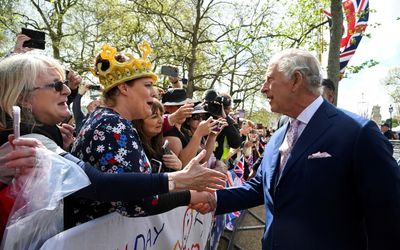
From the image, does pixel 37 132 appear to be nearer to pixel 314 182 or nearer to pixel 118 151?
pixel 118 151

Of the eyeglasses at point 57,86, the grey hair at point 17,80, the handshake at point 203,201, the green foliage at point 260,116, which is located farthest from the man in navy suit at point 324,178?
the green foliage at point 260,116

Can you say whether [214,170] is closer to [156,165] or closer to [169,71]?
[156,165]

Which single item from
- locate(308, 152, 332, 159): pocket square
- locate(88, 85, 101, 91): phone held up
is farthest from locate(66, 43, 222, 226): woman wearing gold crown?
locate(88, 85, 101, 91): phone held up

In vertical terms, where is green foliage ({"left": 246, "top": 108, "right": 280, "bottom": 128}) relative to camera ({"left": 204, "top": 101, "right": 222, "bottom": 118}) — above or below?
below

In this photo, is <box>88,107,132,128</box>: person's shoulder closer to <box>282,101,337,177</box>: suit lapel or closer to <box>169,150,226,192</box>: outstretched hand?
<box>169,150,226,192</box>: outstretched hand

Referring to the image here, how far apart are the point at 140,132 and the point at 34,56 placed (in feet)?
4.28

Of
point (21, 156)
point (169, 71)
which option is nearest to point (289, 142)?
point (21, 156)

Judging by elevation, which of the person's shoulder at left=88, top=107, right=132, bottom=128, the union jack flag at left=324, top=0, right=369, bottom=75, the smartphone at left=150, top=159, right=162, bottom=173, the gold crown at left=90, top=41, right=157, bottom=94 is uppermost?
the union jack flag at left=324, top=0, right=369, bottom=75

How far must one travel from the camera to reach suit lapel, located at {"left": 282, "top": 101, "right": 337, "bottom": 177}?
2297 millimetres

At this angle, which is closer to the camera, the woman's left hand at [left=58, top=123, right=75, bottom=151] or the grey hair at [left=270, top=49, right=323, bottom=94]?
the grey hair at [left=270, top=49, right=323, bottom=94]

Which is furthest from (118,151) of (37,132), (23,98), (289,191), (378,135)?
(378,135)

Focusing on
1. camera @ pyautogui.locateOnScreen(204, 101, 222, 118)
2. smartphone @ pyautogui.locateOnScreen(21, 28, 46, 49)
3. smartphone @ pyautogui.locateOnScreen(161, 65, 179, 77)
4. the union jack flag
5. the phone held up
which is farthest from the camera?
the union jack flag

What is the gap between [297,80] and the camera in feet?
8.14

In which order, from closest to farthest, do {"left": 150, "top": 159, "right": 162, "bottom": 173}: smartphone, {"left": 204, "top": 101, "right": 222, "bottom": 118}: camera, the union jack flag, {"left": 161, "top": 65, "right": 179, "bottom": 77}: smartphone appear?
{"left": 150, "top": 159, "right": 162, "bottom": 173}: smartphone → {"left": 204, "top": 101, "right": 222, "bottom": 118}: camera → {"left": 161, "top": 65, "right": 179, "bottom": 77}: smartphone → the union jack flag
